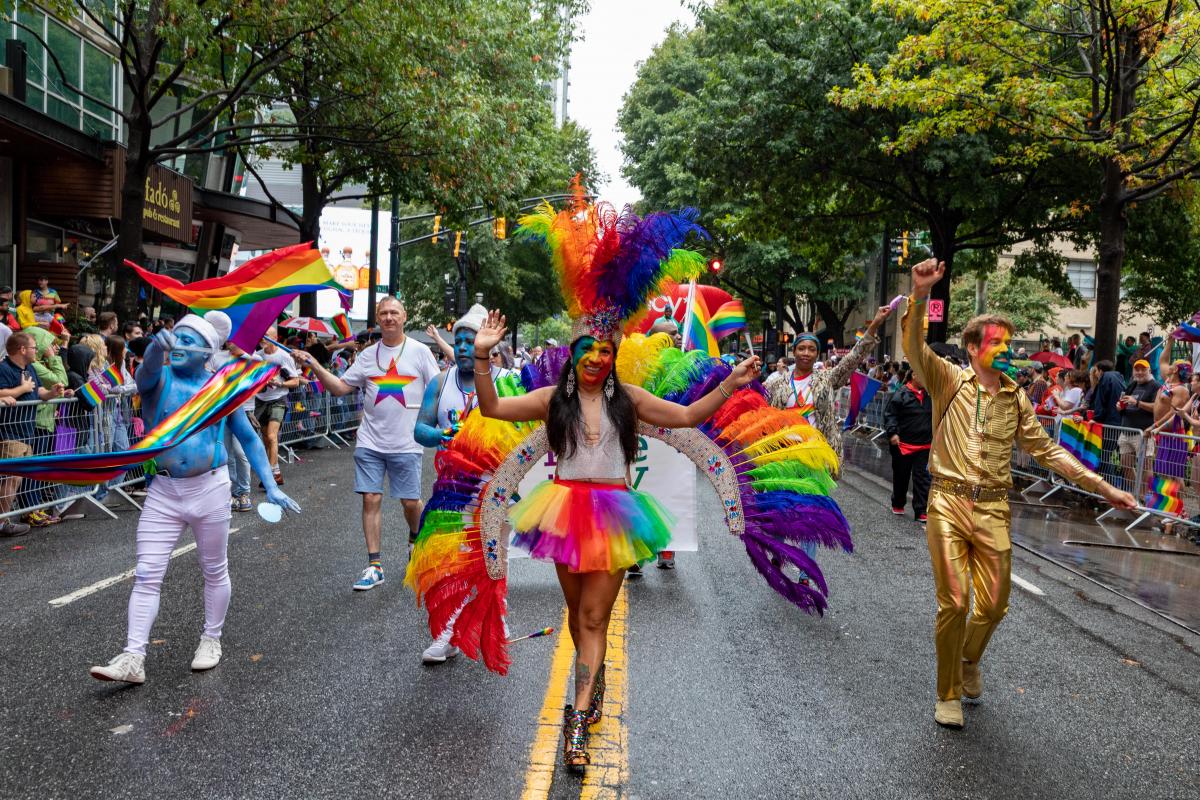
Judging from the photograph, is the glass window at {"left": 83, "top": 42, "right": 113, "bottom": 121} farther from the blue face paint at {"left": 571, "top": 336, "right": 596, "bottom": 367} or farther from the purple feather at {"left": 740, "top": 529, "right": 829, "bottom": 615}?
the purple feather at {"left": 740, "top": 529, "right": 829, "bottom": 615}

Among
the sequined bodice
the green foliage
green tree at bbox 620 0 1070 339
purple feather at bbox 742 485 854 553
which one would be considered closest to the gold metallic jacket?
purple feather at bbox 742 485 854 553

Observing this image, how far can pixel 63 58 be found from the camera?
62.4 ft

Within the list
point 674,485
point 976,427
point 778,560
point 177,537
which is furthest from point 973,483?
point 177,537

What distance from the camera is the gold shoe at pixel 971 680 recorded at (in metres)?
5.28

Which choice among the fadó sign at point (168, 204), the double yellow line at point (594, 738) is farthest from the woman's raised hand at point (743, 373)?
the fadó sign at point (168, 204)

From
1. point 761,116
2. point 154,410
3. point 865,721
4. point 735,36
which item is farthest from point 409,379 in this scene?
point 735,36

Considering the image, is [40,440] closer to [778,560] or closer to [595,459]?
[595,459]

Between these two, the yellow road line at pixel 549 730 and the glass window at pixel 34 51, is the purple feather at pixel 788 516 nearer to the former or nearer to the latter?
the yellow road line at pixel 549 730

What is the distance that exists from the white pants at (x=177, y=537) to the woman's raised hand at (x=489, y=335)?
1940 mm

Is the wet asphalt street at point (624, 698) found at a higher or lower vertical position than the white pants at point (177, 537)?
lower

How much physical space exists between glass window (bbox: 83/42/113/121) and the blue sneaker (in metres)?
16.0

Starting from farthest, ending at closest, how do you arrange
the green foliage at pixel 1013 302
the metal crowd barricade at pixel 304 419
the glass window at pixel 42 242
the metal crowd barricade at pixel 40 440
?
the green foliage at pixel 1013 302 → the glass window at pixel 42 242 → the metal crowd barricade at pixel 304 419 → the metal crowd barricade at pixel 40 440

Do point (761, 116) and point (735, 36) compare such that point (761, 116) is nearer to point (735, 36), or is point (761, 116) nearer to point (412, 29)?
point (735, 36)

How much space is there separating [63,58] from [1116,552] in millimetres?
18812
